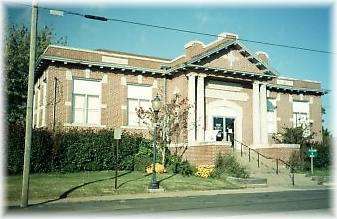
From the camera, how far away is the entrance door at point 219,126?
2833cm

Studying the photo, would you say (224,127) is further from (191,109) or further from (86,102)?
(86,102)

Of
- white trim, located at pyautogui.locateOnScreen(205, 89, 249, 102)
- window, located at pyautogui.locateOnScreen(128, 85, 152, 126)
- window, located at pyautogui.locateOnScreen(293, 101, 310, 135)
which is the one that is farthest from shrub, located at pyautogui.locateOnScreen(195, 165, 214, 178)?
window, located at pyautogui.locateOnScreen(293, 101, 310, 135)

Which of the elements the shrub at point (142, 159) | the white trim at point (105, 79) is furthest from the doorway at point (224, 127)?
the white trim at point (105, 79)

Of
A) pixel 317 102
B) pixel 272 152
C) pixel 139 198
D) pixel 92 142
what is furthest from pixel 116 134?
pixel 317 102

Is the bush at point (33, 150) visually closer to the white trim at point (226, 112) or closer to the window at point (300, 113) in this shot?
the white trim at point (226, 112)

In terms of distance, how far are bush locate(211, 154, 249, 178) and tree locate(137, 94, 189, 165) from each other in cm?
361

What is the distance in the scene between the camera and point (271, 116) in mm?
32625

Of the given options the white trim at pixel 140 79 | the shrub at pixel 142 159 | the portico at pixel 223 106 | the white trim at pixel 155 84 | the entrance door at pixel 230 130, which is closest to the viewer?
the shrub at pixel 142 159

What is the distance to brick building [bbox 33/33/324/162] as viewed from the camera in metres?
24.7

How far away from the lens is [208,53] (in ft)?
86.8

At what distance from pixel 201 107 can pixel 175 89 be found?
2618mm

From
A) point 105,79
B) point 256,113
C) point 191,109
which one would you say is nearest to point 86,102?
point 105,79

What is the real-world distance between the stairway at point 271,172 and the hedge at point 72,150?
6.50 meters

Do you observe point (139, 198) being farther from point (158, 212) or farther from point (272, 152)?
point (272, 152)
